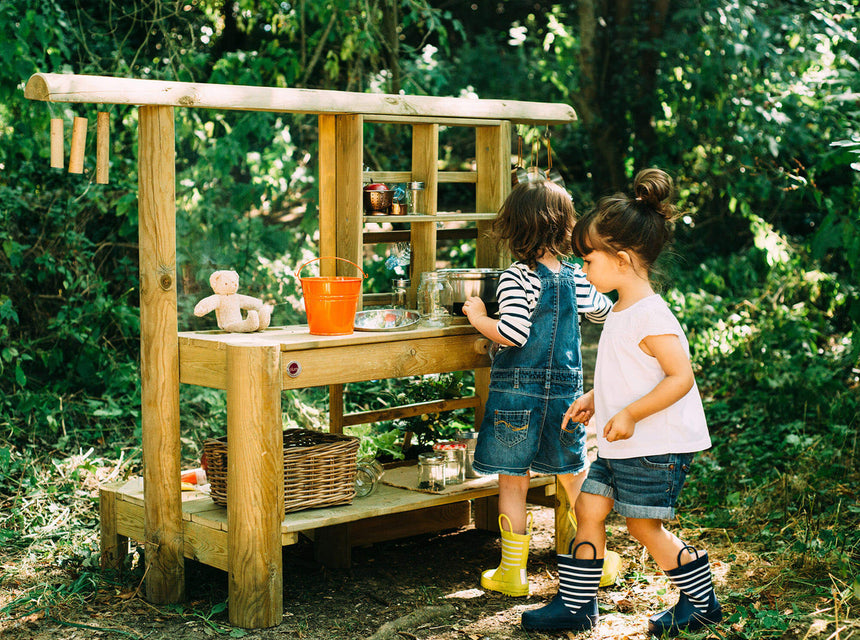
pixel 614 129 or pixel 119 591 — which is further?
pixel 614 129

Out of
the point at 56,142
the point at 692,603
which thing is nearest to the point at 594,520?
the point at 692,603

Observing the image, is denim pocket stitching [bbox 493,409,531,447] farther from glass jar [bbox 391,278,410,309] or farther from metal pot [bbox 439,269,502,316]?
glass jar [bbox 391,278,410,309]

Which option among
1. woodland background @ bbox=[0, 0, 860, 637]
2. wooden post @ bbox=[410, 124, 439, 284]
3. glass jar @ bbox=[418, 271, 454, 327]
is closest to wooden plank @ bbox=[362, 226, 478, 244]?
wooden post @ bbox=[410, 124, 439, 284]

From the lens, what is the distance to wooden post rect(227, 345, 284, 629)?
3312 mm

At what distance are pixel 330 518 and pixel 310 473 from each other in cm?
19

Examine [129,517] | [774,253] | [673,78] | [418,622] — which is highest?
[673,78]

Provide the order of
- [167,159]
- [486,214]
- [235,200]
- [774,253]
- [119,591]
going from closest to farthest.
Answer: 1. [167,159]
2. [119,591]
3. [486,214]
4. [235,200]
5. [774,253]

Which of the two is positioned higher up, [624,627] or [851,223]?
[851,223]

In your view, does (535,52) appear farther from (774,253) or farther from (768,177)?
(774,253)

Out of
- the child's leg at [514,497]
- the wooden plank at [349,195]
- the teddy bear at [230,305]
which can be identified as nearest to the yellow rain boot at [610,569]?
the child's leg at [514,497]

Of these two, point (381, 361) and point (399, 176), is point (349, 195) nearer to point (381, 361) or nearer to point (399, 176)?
point (399, 176)

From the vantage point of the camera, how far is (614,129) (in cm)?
974

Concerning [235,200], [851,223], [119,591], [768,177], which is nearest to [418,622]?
[119,591]

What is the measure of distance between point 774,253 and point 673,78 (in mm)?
2130
